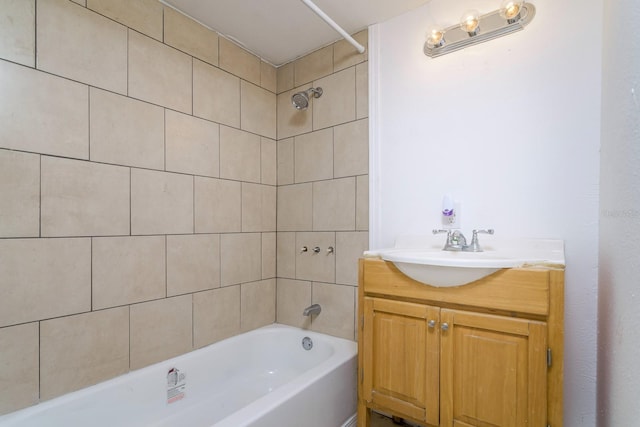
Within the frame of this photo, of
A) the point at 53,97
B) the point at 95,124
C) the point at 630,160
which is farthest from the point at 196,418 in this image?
the point at 630,160

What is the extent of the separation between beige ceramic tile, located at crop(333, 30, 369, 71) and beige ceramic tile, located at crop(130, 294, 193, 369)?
5.38ft

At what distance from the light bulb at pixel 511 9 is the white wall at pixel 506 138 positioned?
80 mm

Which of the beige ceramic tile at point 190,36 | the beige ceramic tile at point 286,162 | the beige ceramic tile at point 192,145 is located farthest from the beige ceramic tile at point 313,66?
the beige ceramic tile at point 192,145

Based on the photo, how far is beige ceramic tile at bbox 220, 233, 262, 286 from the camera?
6.32 feet

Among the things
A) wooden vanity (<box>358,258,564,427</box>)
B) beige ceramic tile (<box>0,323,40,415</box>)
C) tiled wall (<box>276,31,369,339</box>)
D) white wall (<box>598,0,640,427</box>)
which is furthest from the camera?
tiled wall (<box>276,31,369,339</box>)

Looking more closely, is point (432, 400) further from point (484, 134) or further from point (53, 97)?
point (53, 97)

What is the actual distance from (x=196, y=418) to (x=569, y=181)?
2.04 meters

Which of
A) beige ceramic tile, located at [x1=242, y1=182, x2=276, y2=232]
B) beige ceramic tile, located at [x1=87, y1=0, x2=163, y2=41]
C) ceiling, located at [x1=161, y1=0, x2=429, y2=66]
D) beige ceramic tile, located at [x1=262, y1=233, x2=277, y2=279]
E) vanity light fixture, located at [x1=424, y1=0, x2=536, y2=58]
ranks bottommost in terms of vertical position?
beige ceramic tile, located at [x1=262, y1=233, x2=277, y2=279]

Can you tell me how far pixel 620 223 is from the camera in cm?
86

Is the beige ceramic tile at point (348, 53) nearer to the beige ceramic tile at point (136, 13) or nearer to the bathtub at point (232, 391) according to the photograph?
the beige ceramic tile at point (136, 13)

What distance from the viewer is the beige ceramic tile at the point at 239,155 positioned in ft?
6.33

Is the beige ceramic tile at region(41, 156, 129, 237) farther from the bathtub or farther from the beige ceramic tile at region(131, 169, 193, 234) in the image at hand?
the bathtub

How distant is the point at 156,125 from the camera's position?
1605mm

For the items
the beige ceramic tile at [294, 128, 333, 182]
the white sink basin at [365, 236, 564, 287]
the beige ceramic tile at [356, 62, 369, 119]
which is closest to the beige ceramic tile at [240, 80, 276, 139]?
the beige ceramic tile at [294, 128, 333, 182]
